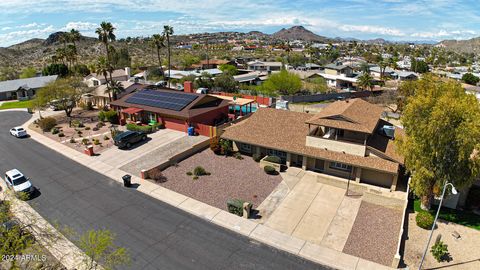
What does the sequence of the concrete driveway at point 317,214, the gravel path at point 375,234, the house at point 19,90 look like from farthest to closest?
the house at point 19,90, the concrete driveway at point 317,214, the gravel path at point 375,234

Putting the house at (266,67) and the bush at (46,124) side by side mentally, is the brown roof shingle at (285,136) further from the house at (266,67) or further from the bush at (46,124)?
the house at (266,67)

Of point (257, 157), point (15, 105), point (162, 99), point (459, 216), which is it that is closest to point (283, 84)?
point (162, 99)

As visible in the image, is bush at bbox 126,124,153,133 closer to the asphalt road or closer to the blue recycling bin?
the blue recycling bin

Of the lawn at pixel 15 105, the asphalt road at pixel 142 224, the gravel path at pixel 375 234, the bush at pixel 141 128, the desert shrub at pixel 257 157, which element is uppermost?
the bush at pixel 141 128

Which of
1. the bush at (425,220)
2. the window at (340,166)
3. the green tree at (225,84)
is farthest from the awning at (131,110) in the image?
the bush at (425,220)

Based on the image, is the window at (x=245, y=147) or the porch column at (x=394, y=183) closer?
the porch column at (x=394, y=183)
